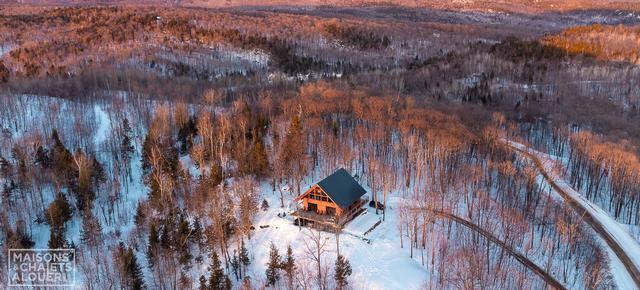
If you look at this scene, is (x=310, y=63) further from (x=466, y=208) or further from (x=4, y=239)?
(x=4, y=239)

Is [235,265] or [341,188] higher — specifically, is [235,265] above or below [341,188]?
below

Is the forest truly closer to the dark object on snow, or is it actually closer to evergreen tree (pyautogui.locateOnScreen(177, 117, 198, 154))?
the dark object on snow

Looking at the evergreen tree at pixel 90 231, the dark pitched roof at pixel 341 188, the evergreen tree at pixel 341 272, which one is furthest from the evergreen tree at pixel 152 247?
the evergreen tree at pixel 341 272

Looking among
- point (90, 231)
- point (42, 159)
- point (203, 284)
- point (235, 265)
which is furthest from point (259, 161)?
point (42, 159)

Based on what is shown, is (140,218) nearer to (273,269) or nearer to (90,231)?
(90,231)

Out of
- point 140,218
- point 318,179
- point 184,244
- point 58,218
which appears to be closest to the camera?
point 184,244

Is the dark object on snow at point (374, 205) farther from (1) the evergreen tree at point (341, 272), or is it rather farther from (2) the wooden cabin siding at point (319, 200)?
(1) the evergreen tree at point (341, 272)

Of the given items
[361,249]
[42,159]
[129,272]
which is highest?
[42,159]
